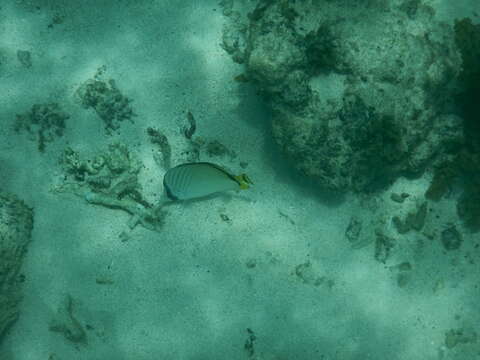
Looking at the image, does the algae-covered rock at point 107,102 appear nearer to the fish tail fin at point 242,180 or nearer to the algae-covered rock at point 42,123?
the algae-covered rock at point 42,123

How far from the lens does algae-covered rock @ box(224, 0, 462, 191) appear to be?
4.08 meters

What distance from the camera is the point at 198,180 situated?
12.6 feet

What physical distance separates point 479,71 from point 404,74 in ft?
3.36

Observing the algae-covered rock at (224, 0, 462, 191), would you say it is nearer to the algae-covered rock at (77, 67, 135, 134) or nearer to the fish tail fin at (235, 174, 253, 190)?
the fish tail fin at (235, 174, 253, 190)

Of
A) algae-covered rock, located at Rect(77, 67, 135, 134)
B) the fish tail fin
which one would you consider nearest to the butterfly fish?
the fish tail fin

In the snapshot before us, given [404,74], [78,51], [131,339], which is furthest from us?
[78,51]

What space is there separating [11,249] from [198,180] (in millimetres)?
2261

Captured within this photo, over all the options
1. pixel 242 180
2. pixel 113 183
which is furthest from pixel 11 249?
pixel 242 180

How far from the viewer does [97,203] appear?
4633 millimetres

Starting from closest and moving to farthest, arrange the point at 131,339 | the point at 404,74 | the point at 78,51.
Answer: the point at 404,74, the point at 131,339, the point at 78,51

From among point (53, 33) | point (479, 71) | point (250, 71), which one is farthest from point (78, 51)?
point (479, 71)

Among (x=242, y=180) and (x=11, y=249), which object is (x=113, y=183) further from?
(x=242, y=180)

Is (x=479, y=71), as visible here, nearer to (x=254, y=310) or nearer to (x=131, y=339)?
(x=254, y=310)

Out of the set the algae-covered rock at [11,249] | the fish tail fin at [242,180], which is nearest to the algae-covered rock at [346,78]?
the fish tail fin at [242,180]
